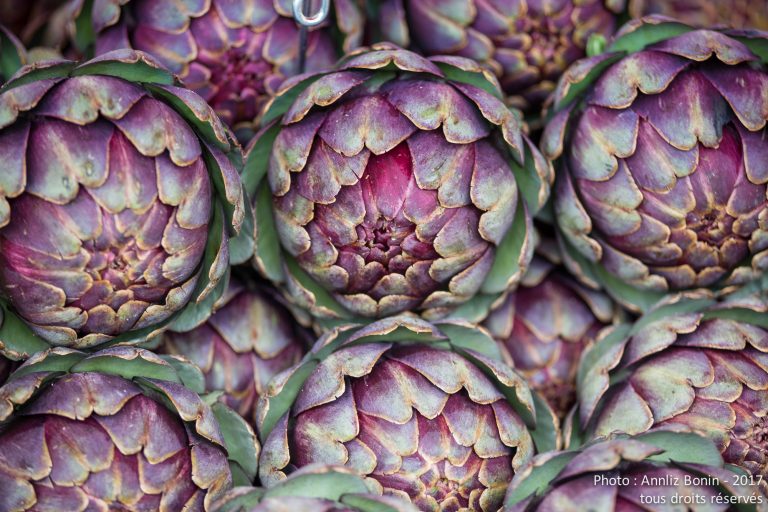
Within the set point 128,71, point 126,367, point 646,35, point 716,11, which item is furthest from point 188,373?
point 716,11

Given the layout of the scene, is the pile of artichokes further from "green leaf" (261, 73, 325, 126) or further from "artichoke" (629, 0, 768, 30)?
"artichoke" (629, 0, 768, 30)

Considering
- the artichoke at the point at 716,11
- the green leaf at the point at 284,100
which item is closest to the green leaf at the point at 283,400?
the green leaf at the point at 284,100

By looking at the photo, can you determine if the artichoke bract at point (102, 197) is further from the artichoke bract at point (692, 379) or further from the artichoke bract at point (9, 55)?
the artichoke bract at point (692, 379)

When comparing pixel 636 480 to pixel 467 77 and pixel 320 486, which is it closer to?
pixel 320 486

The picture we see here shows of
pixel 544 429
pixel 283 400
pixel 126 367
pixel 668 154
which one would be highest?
pixel 668 154

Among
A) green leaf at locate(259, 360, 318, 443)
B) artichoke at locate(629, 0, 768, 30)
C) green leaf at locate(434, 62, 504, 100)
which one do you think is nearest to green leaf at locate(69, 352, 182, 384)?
green leaf at locate(259, 360, 318, 443)

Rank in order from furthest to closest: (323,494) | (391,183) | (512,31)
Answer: (512,31), (391,183), (323,494)
